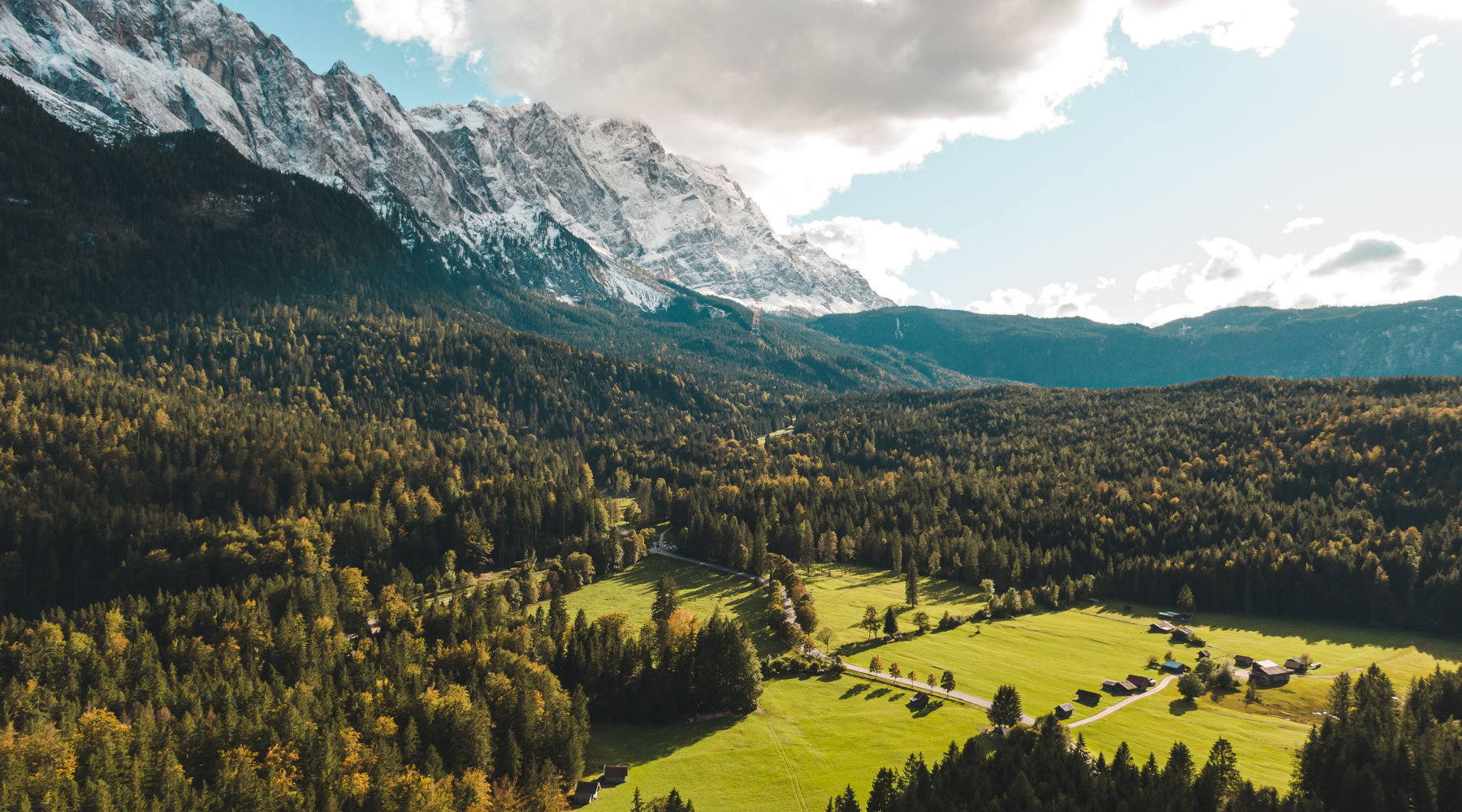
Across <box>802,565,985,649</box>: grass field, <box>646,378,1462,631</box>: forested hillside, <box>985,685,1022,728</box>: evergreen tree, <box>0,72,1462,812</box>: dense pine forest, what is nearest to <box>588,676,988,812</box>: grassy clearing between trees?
<box>985,685,1022,728</box>: evergreen tree

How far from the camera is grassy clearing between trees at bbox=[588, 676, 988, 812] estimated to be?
70.1 metres

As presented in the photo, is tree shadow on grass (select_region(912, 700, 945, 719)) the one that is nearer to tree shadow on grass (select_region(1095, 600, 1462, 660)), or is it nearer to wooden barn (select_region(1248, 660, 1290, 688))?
wooden barn (select_region(1248, 660, 1290, 688))

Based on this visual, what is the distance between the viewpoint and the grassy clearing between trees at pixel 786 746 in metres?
70.1

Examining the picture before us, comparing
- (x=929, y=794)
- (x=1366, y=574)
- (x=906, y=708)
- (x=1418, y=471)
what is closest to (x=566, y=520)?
(x=906, y=708)

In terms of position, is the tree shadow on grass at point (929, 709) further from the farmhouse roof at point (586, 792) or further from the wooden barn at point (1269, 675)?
→ the wooden barn at point (1269, 675)

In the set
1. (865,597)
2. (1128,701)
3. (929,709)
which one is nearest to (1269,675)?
(1128,701)

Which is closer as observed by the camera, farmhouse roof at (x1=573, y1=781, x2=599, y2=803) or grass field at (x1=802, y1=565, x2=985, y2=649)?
farmhouse roof at (x1=573, y1=781, x2=599, y2=803)

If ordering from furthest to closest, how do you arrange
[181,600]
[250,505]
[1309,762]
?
[250,505], [181,600], [1309,762]

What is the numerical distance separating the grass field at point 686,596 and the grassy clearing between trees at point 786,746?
18069mm

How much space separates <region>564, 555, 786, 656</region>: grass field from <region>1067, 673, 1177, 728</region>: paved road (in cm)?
4137

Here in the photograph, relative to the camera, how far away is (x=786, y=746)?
7919 centimetres

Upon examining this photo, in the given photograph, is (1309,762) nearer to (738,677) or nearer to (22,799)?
(738,677)

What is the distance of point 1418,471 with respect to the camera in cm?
16925

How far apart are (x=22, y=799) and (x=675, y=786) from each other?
55374mm
